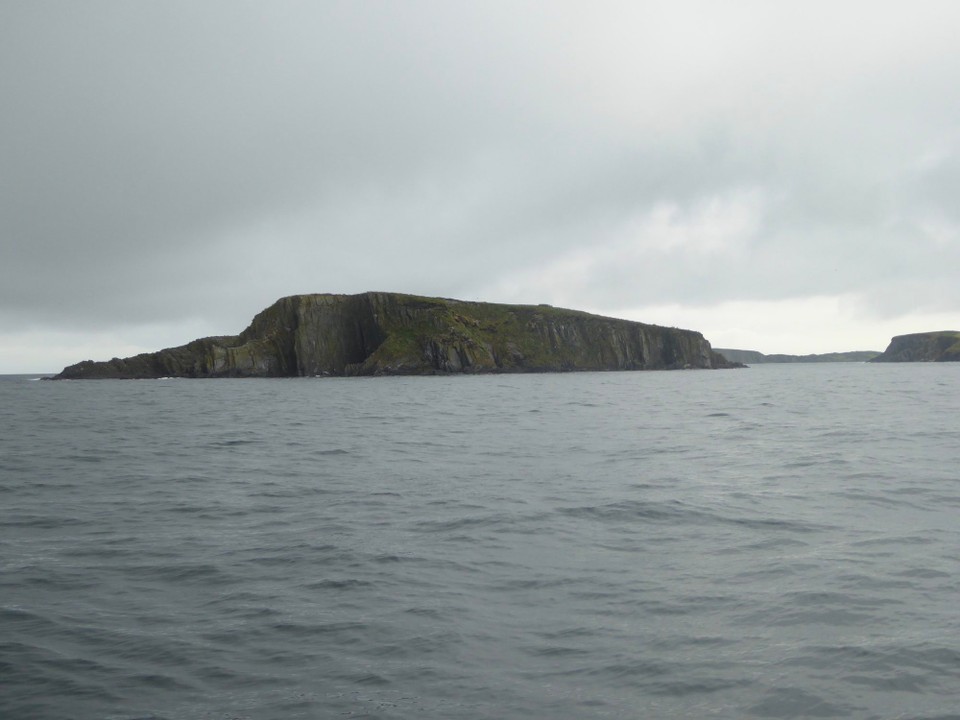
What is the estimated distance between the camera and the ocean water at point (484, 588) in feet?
25.4

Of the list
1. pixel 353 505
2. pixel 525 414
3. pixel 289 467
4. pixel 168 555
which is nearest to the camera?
pixel 168 555

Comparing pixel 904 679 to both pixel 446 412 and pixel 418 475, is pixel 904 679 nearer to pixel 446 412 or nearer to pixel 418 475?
pixel 418 475

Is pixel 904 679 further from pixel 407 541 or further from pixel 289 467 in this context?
A: pixel 289 467

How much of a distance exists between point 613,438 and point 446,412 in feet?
67.6

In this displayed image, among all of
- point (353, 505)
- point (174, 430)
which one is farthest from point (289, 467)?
point (174, 430)

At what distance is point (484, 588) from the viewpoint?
11.2 m

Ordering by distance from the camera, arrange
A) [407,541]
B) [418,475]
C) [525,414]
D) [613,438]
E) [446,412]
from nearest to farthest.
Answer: [407,541]
[418,475]
[613,438]
[525,414]
[446,412]

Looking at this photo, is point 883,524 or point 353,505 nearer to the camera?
point 883,524

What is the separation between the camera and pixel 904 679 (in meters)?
7.82

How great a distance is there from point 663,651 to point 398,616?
145 inches

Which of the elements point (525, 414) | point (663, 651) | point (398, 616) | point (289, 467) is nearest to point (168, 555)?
point (398, 616)

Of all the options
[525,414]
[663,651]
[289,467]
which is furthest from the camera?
[525,414]

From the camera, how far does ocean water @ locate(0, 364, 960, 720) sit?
7.75 meters

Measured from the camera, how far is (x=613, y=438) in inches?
1246
